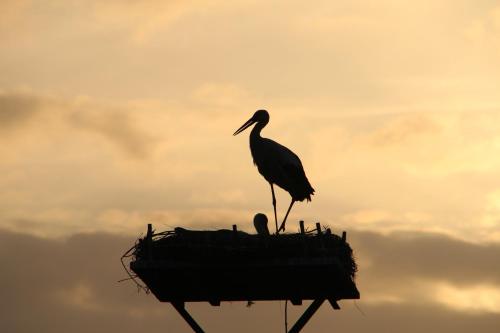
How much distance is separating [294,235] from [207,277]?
4.00 ft

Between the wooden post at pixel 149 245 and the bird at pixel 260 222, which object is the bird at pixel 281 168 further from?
the wooden post at pixel 149 245

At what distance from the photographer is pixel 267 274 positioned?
14523 millimetres

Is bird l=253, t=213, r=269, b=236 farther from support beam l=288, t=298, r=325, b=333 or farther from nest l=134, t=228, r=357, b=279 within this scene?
nest l=134, t=228, r=357, b=279

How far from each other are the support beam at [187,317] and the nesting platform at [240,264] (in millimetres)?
14

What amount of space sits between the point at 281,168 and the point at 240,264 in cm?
497

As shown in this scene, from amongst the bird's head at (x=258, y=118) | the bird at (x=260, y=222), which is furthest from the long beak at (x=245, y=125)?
the bird at (x=260, y=222)

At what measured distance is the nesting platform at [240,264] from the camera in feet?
46.9

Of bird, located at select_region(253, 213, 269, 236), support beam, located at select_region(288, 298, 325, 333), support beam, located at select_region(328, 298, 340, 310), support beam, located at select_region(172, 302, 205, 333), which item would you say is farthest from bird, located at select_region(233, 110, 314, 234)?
support beam, located at select_region(172, 302, 205, 333)

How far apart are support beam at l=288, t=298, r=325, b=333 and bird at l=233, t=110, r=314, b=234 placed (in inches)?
131

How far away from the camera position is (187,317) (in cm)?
1527

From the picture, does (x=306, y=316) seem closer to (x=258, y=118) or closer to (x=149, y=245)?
(x=149, y=245)

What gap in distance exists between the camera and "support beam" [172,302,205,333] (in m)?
15.0

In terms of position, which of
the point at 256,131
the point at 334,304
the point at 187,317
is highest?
the point at 256,131

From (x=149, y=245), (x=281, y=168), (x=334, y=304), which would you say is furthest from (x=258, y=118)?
(x=149, y=245)
